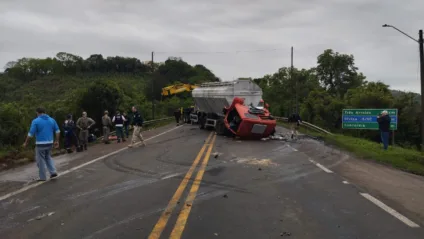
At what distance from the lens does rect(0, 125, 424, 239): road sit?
19.1 feet

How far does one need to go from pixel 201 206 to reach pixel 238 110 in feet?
51.8

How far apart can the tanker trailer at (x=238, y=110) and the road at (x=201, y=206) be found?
10.1m

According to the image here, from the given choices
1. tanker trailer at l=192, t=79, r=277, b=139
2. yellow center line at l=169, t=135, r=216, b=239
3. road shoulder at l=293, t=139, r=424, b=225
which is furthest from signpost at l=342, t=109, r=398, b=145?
yellow center line at l=169, t=135, r=216, b=239

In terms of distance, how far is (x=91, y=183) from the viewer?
9422 millimetres

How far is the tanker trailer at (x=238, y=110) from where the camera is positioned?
72.4 ft

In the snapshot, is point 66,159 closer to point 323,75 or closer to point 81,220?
point 81,220

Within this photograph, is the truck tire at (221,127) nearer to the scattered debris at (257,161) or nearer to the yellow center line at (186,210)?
the scattered debris at (257,161)

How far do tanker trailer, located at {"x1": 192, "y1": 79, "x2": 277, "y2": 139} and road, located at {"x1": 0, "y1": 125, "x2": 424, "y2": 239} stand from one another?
1013 cm

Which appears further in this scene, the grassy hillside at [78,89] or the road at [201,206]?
the grassy hillside at [78,89]

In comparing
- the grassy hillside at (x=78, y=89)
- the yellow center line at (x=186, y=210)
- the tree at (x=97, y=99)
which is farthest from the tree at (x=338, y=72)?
the yellow center line at (x=186, y=210)

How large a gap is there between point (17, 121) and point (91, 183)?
1357cm

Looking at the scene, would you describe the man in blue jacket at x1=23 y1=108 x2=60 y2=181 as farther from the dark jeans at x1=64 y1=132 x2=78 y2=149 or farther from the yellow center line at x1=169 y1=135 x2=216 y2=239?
the dark jeans at x1=64 y1=132 x2=78 y2=149

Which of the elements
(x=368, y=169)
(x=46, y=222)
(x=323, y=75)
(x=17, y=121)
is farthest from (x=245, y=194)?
(x=323, y=75)

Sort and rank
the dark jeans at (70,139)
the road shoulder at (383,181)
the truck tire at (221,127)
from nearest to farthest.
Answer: the road shoulder at (383,181)
the dark jeans at (70,139)
the truck tire at (221,127)
